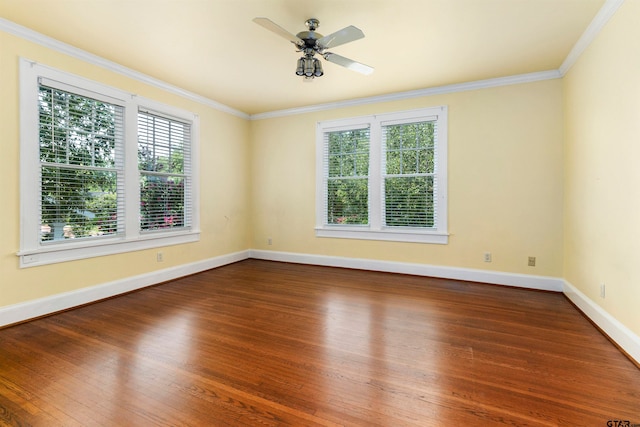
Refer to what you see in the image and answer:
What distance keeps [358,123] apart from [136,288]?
391 centimetres

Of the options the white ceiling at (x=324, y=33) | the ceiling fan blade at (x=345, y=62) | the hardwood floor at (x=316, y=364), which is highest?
the white ceiling at (x=324, y=33)

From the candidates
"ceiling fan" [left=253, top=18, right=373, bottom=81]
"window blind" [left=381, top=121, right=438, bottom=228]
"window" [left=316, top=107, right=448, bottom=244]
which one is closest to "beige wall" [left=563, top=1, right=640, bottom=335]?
"window" [left=316, top=107, right=448, bottom=244]

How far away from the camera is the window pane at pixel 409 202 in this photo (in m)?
4.39

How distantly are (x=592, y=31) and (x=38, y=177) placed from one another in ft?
17.4

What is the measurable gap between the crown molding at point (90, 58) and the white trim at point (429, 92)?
135 centimetres

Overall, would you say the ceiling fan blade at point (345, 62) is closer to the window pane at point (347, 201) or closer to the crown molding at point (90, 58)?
the window pane at point (347, 201)

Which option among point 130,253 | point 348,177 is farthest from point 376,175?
point 130,253

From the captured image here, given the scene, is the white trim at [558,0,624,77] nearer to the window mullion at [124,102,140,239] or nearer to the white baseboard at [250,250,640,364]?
the white baseboard at [250,250,640,364]

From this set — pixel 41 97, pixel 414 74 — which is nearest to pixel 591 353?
pixel 414 74

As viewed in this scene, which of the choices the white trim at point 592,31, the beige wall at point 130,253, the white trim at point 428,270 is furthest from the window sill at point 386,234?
the white trim at point 592,31

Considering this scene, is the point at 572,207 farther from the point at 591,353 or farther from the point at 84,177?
the point at 84,177

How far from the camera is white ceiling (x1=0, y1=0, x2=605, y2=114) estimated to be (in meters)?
2.44

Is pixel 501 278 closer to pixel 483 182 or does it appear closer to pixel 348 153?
pixel 483 182

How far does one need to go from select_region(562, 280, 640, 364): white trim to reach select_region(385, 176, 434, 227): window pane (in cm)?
179
